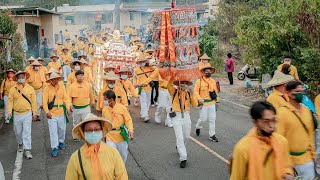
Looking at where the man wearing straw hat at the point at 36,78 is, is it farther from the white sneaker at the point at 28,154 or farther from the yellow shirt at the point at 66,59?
the yellow shirt at the point at 66,59

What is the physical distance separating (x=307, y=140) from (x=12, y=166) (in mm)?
6143

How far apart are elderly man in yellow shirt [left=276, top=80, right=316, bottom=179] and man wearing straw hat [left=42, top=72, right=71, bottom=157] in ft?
18.3

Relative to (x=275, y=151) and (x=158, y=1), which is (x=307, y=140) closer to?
(x=275, y=151)

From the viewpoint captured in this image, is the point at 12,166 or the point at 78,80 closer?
the point at 12,166

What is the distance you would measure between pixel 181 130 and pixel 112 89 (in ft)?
6.06

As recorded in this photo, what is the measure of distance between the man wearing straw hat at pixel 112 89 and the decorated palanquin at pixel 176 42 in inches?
51.4

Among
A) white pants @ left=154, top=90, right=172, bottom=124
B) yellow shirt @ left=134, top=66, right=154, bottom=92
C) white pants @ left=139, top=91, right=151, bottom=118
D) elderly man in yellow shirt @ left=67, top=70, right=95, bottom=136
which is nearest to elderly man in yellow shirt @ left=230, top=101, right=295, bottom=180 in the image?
elderly man in yellow shirt @ left=67, top=70, right=95, bottom=136

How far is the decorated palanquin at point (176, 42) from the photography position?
8219 mm

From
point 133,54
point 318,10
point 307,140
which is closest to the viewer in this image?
point 307,140

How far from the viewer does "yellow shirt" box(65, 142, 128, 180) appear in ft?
14.7

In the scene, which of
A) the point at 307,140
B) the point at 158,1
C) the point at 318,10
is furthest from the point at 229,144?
the point at 158,1

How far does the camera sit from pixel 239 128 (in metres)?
11.8

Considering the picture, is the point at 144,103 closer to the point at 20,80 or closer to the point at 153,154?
the point at 153,154

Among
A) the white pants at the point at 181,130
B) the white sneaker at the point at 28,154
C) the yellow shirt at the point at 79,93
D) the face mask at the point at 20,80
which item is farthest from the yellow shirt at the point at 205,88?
the white sneaker at the point at 28,154
